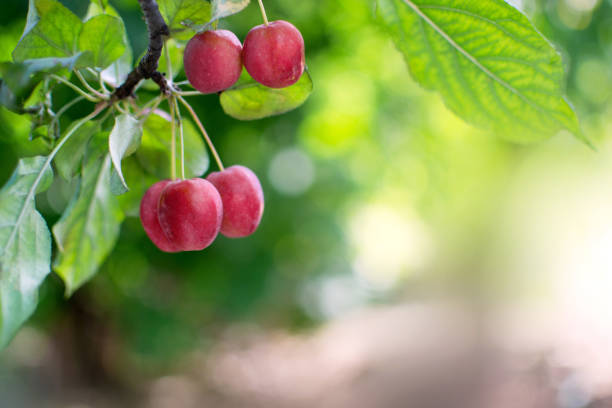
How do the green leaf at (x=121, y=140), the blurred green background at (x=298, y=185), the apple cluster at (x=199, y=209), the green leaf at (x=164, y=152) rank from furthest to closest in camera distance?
the blurred green background at (x=298, y=185) → the green leaf at (x=164, y=152) → the apple cluster at (x=199, y=209) → the green leaf at (x=121, y=140)

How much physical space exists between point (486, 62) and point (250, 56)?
0.22m

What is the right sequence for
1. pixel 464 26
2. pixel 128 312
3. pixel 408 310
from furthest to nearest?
pixel 408 310, pixel 128 312, pixel 464 26

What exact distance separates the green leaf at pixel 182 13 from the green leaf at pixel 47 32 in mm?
83

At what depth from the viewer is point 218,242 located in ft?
8.13

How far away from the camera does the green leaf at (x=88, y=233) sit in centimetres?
69

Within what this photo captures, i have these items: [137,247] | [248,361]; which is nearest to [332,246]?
[137,247]

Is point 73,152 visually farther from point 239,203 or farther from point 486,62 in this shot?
point 486,62

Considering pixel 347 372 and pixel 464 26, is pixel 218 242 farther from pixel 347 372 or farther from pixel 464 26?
pixel 347 372

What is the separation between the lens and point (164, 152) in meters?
0.60

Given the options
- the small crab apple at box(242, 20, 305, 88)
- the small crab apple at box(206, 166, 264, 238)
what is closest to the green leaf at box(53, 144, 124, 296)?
the small crab apple at box(206, 166, 264, 238)

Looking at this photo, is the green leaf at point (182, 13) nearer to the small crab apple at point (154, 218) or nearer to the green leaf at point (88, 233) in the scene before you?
the small crab apple at point (154, 218)

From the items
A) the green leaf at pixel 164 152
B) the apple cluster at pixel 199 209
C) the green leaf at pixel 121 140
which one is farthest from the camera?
the green leaf at pixel 164 152

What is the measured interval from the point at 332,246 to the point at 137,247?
1064 millimetres

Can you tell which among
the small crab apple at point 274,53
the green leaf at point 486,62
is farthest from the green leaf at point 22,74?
the green leaf at point 486,62
